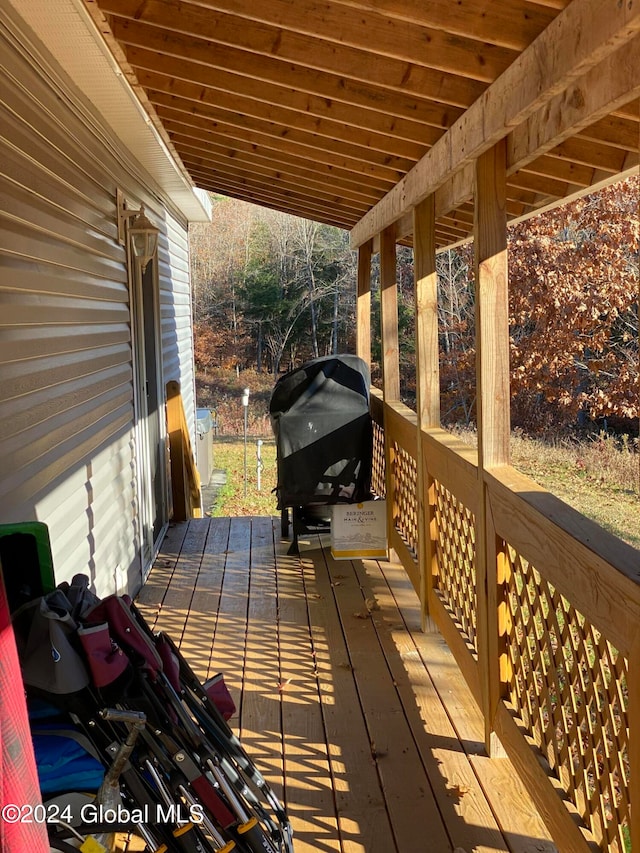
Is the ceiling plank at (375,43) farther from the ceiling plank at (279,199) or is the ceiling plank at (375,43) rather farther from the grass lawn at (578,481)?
the grass lawn at (578,481)

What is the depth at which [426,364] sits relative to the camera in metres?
5.16

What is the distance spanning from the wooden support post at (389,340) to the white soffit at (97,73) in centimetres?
180

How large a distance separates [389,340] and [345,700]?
10.6 ft

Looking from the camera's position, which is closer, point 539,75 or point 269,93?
point 539,75

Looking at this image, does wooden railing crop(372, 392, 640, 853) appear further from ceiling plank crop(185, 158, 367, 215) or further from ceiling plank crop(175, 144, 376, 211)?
ceiling plank crop(185, 158, 367, 215)

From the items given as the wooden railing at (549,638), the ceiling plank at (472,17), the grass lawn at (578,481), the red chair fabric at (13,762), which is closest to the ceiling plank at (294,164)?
the wooden railing at (549,638)

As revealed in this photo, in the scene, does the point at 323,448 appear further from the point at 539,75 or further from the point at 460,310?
the point at 460,310

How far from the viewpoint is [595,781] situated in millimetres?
2604

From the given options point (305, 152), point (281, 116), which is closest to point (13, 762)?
point (281, 116)

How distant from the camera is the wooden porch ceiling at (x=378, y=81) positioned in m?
2.56

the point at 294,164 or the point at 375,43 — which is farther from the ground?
the point at 294,164

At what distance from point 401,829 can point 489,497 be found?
51.3 inches

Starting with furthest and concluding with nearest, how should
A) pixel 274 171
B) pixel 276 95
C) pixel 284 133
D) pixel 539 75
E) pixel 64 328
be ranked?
pixel 274 171 < pixel 284 133 < pixel 276 95 < pixel 64 328 < pixel 539 75
